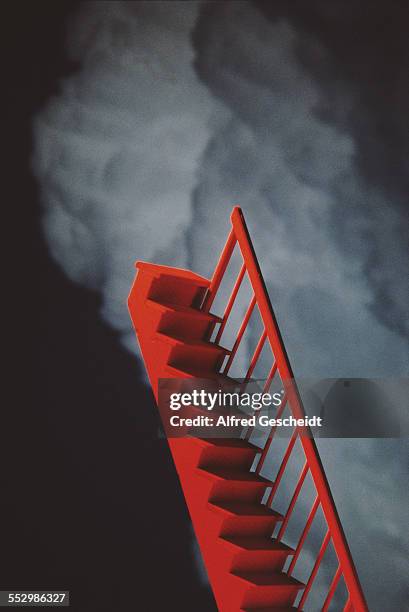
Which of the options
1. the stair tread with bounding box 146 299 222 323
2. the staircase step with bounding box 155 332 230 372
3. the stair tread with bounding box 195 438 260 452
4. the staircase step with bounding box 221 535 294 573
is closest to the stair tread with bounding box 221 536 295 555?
the staircase step with bounding box 221 535 294 573

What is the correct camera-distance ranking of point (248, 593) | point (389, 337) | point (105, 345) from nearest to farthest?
1. point (248, 593)
2. point (389, 337)
3. point (105, 345)

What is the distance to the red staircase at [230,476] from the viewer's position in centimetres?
369

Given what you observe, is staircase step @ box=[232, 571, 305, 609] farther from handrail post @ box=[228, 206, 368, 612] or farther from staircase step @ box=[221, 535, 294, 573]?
handrail post @ box=[228, 206, 368, 612]

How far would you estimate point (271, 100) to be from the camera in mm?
6270

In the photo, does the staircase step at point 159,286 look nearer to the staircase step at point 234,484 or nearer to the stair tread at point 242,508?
the staircase step at point 234,484

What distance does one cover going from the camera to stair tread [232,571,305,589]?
12.3 feet

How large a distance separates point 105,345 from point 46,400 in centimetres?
59

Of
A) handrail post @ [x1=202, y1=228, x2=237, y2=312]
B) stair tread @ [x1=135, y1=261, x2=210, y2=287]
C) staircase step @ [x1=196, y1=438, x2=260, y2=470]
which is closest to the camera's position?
staircase step @ [x1=196, y1=438, x2=260, y2=470]

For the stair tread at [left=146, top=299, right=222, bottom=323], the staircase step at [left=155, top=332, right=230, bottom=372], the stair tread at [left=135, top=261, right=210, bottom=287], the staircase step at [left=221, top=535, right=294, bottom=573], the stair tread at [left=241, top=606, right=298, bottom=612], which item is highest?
the stair tread at [left=135, top=261, right=210, bottom=287]

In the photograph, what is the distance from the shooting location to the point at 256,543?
3.84m

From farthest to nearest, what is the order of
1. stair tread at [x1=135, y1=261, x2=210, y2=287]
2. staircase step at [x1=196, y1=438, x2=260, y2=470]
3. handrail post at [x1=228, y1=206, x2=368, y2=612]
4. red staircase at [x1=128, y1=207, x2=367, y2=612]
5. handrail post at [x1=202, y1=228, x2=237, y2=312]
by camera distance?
handrail post at [x1=202, y1=228, x2=237, y2=312]
stair tread at [x1=135, y1=261, x2=210, y2=287]
staircase step at [x1=196, y1=438, x2=260, y2=470]
red staircase at [x1=128, y1=207, x2=367, y2=612]
handrail post at [x1=228, y1=206, x2=368, y2=612]

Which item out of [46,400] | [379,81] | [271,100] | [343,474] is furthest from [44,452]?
[379,81]

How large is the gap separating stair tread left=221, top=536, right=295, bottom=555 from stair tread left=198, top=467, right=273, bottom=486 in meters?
0.25

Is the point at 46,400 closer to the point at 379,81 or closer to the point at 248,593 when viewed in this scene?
the point at 248,593
